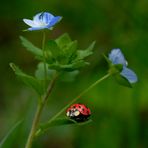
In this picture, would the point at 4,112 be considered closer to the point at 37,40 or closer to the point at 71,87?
the point at 71,87

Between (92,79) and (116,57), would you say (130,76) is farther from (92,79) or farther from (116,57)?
(92,79)

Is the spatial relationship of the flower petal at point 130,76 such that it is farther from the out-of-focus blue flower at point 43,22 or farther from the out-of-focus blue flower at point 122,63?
the out-of-focus blue flower at point 43,22

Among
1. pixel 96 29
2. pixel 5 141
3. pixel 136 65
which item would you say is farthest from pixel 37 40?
pixel 5 141

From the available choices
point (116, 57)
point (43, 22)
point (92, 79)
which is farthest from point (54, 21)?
point (92, 79)

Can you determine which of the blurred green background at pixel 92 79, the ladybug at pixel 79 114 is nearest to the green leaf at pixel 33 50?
the ladybug at pixel 79 114

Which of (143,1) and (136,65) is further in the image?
(143,1)

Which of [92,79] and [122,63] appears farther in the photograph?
[92,79]

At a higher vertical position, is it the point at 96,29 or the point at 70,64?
the point at 96,29

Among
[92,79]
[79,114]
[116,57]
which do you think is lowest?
[79,114]
